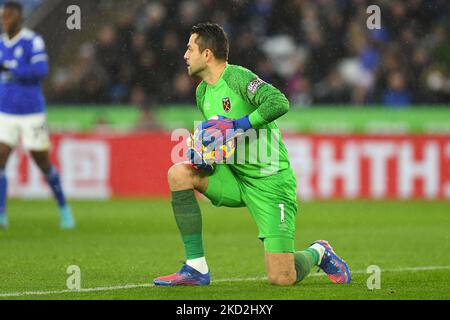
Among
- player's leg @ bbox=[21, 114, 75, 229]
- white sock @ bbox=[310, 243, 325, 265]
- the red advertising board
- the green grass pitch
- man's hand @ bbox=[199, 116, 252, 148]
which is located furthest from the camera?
the red advertising board

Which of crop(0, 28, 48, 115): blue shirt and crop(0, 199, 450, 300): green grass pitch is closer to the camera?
crop(0, 199, 450, 300): green grass pitch

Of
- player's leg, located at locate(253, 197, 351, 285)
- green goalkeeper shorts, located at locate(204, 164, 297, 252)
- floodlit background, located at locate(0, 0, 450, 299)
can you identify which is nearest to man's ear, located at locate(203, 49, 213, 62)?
green goalkeeper shorts, located at locate(204, 164, 297, 252)

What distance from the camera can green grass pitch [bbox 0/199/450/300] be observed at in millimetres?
7211

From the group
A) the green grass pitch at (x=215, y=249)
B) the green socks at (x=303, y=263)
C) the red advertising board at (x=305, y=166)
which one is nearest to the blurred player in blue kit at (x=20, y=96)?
the green grass pitch at (x=215, y=249)

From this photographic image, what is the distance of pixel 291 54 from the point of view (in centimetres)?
1852

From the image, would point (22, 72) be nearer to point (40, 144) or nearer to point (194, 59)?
point (40, 144)

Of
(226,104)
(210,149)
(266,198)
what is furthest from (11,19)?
(266,198)

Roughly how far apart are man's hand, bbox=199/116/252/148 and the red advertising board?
8.84 m

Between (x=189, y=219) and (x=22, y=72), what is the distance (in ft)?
16.8

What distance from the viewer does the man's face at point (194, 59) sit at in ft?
24.9

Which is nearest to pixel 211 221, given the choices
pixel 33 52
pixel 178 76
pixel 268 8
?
pixel 33 52

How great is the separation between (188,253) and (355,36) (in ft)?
36.4

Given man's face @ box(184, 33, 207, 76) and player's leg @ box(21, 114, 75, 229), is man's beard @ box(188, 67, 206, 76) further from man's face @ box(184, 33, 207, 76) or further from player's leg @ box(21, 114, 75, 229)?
player's leg @ box(21, 114, 75, 229)

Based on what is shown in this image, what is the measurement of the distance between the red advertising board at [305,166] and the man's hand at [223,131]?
884 cm
